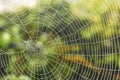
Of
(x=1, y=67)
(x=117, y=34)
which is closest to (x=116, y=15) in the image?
(x=117, y=34)

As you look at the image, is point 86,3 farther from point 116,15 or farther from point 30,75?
point 30,75

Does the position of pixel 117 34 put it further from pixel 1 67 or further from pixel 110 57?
pixel 1 67

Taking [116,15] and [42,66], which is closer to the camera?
[116,15]

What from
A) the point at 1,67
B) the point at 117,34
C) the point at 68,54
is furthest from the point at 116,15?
the point at 1,67

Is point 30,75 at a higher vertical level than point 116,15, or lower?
lower

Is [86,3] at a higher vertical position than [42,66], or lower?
higher
